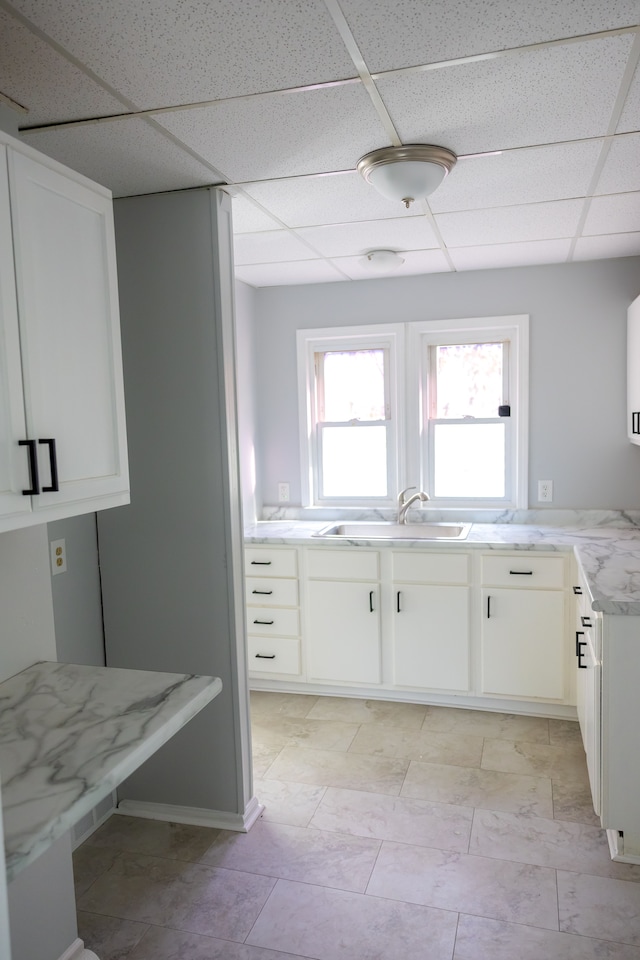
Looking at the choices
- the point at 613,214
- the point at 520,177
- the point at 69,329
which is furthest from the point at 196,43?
the point at 613,214

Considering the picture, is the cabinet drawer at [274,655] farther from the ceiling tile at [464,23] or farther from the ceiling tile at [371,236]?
the ceiling tile at [464,23]

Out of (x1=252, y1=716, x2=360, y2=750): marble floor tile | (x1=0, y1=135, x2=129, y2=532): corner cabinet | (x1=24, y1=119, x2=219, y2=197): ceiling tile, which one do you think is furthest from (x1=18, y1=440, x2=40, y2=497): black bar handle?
(x1=252, y1=716, x2=360, y2=750): marble floor tile

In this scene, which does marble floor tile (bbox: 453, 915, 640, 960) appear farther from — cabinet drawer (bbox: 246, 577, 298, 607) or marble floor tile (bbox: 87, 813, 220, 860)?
cabinet drawer (bbox: 246, 577, 298, 607)

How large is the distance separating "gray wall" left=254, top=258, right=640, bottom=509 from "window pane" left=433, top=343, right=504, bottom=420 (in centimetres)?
19

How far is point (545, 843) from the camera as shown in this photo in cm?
241

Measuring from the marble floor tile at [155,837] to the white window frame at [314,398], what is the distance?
207 cm

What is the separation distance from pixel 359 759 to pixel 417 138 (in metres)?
2.45

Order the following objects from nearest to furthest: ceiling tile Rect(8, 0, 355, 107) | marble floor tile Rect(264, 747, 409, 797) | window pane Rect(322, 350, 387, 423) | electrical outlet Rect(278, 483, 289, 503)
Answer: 1. ceiling tile Rect(8, 0, 355, 107)
2. marble floor tile Rect(264, 747, 409, 797)
3. window pane Rect(322, 350, 387, 423)
4. electrical outlet Rect(278, 483, 289, 503)

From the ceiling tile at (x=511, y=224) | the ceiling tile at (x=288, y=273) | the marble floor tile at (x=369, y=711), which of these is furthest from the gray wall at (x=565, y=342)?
Result: the marble floor tile at (x=369, y=711)

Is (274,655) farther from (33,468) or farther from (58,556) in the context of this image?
(33,468)

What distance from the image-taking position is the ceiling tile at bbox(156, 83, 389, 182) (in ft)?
5.74

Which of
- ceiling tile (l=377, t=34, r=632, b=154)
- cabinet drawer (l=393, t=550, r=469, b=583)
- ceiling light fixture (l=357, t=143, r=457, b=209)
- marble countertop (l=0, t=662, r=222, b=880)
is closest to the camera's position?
marble countertop (l=0, t=662, r=222, b=880)

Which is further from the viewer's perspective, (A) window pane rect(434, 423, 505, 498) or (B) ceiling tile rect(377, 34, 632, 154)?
(A) window pane rect(434, 423, 505, 498)

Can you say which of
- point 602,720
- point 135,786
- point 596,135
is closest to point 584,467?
point 602,720
